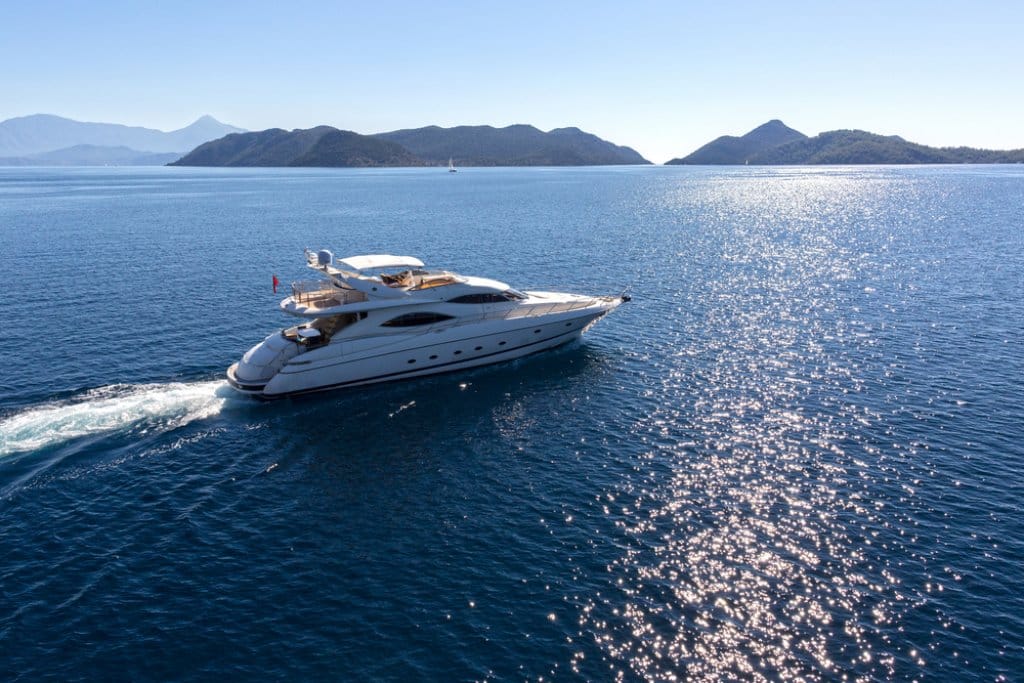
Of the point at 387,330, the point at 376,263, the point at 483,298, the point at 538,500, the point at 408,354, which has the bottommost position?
the point at 538,500

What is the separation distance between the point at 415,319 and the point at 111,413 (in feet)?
57.0

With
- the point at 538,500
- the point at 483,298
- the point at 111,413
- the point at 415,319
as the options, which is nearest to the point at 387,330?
the point at 415,319

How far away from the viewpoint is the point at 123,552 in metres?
23.7

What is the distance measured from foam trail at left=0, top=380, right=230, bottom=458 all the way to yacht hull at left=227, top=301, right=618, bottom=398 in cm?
222

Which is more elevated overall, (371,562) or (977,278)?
(977,278)

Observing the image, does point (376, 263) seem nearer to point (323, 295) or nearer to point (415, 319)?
point (323, 295)

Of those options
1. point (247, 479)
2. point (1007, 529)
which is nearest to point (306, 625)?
point (247, 479)

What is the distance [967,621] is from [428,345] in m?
29.6

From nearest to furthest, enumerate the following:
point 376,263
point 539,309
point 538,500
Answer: point 538,500
point 376,263
point 539,309

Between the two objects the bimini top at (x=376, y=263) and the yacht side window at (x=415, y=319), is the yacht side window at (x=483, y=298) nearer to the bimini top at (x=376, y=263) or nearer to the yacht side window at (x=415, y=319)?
the yacht side window at (x=415, y=319)

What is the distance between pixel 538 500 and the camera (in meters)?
27.2

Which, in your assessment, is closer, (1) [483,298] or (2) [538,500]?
(2) [538,500]

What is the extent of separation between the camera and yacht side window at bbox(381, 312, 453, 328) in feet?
133

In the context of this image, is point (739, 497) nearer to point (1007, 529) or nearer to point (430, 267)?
point (1007, 529)
